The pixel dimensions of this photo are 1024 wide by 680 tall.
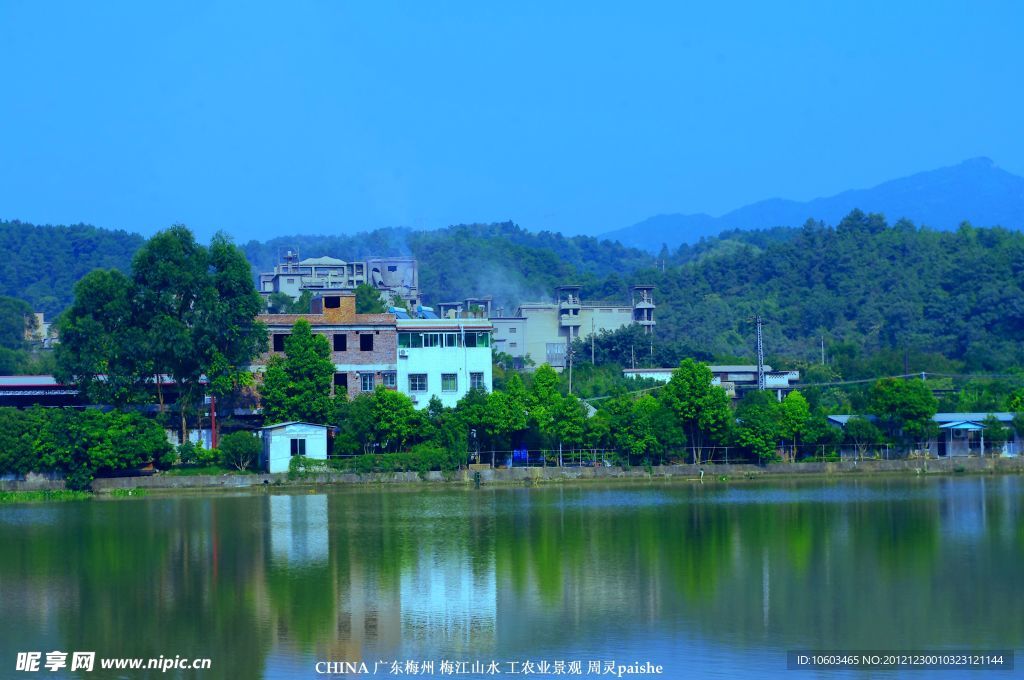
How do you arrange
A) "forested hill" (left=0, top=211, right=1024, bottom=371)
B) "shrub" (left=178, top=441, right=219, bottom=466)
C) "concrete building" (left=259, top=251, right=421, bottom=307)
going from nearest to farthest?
"shrub" (left=178, top=441, right=219, bottom=466)
"forested hill" (left=0, top=211, right=1024, bottom=371)
"concrete building" (left=259, top=251, right=421, bottom=307)

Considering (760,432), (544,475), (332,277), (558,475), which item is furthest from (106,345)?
(332,277)

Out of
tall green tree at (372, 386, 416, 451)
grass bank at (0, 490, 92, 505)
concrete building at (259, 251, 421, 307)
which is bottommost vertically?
grass bank at (0, 490, 92, 505)

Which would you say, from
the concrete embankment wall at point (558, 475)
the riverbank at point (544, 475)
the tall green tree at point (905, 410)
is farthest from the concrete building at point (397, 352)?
the tall green tree at point (905, 410)

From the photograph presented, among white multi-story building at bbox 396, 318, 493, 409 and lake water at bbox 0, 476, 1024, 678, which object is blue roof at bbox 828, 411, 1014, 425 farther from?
white multi-story building at bbox 396, 318, 493, 409

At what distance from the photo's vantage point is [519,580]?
20625mm

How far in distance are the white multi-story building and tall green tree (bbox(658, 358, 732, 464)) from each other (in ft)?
19.4

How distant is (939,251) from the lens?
83625 millimetres

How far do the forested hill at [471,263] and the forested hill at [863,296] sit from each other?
8363 millimetres

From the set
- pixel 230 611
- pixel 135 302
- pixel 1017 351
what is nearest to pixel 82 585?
pixel 230 611

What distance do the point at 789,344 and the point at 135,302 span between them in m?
46.3

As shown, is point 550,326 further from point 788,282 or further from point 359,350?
point 359,350

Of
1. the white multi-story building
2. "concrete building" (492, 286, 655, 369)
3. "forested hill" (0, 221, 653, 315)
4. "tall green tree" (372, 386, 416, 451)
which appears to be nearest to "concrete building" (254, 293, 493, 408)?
the white multi-story building

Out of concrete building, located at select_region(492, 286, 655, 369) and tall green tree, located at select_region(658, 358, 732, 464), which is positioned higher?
concrete building, located at select_region(492, 286, 655, 369)

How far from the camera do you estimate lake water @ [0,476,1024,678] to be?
1627cm
